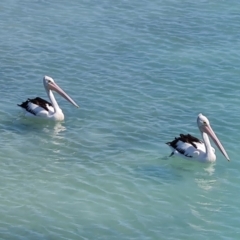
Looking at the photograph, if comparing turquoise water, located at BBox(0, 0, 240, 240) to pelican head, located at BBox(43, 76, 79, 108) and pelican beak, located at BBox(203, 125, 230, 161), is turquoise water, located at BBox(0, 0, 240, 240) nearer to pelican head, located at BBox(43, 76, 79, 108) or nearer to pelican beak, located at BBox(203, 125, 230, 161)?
pelican beak, located at BBox(203, 125, 230, 161)

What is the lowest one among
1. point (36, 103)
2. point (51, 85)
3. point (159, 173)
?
point (159, 173)

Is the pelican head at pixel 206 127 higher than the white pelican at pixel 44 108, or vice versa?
the white pelican at pixel 44 108

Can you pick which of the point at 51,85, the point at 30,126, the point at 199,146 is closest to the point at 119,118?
the point at 51,85

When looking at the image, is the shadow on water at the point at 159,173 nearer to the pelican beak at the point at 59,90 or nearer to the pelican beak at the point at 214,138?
the pelican beak at the point at 214,138

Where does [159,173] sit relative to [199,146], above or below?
below

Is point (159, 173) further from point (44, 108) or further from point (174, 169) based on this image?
point (44, 108)

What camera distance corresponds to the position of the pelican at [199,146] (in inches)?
773

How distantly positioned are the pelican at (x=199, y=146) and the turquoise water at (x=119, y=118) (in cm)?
22

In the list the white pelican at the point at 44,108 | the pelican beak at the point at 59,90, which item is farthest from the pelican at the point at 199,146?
the pelican beak at the point at 59,90

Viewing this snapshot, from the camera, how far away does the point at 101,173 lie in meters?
19.0

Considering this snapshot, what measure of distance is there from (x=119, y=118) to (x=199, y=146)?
2.77 meters

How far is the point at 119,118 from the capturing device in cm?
2205

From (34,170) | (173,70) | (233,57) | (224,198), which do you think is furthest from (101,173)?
(233,57)

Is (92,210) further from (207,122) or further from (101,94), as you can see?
(101,94)
